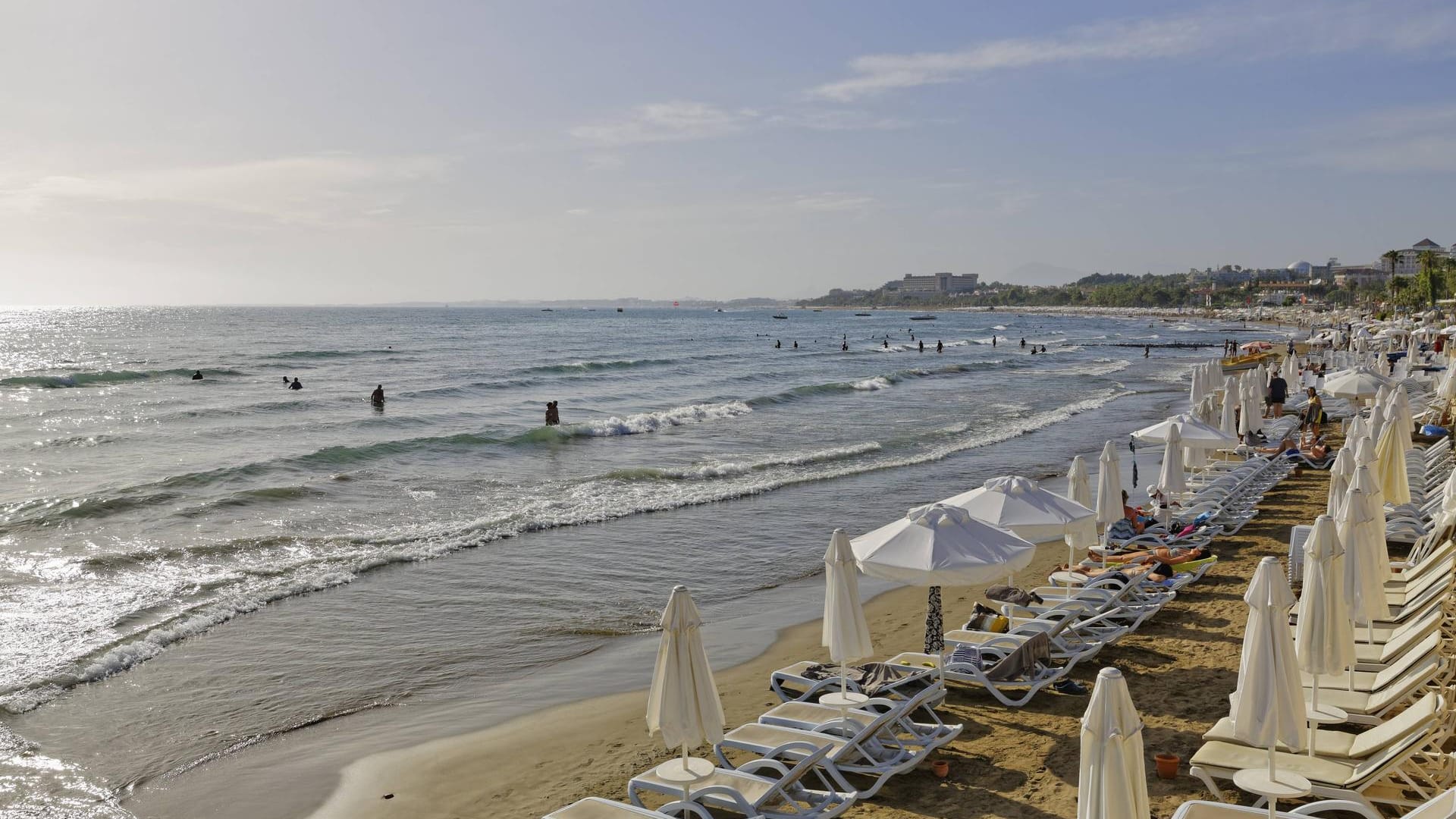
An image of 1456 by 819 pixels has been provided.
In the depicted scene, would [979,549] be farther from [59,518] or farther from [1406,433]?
[59,518]

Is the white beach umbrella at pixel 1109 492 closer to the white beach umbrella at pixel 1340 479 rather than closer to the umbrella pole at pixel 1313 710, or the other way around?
the white beach umbrella at pixel 1340 479

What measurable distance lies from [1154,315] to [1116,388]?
5719 inches

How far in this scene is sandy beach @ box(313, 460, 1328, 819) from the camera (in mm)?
7234

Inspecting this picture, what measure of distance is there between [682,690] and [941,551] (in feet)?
9.67

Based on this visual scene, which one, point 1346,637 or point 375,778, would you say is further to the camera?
point 375,778

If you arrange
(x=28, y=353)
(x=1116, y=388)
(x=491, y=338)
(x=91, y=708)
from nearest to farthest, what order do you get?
(x=91, y=708) < (x=1116, y=388) < (x=28, y=353) < (x=491, y=338)

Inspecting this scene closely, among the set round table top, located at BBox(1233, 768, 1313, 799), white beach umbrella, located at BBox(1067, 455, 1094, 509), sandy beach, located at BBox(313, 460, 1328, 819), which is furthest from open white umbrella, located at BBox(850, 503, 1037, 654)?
white beach umbrella, located at BBox(1067, 455, 1094, 509)

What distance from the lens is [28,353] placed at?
76000 mm

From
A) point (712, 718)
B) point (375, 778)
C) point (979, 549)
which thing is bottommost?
point (375, 778)

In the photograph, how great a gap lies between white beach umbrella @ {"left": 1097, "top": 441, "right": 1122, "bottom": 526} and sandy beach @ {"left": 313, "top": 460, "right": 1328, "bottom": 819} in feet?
5.60

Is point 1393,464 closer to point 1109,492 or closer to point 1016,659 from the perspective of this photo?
point 1109,492

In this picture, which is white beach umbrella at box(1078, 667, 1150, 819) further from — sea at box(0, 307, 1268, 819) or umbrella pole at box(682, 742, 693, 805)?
sea at box(0, 307, 1268, 819)

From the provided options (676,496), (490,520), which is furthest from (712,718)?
(676,496)

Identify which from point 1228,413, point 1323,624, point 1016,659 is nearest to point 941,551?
point 1016,659
